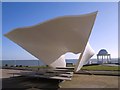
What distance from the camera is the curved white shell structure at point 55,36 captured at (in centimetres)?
1168

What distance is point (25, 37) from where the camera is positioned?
14.5 meters

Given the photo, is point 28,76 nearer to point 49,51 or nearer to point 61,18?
point 49,51

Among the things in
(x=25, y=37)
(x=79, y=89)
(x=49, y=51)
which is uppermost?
(x=25, y=37)

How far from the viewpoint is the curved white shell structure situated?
11680mm

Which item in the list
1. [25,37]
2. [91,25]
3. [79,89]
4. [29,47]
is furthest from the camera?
[29,47]

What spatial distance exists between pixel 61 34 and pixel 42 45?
103 inches

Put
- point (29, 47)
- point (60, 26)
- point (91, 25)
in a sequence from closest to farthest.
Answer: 1. point (91, 25)
2. point (60, 26)
3. point (29, 47)

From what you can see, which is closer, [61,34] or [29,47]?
[61,34]

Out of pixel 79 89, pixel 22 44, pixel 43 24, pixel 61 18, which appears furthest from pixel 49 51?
pixel 79 89

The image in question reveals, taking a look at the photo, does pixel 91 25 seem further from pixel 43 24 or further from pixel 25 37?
pixel 25 37

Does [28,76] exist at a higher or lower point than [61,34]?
lower

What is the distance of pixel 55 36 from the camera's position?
44.8 feet

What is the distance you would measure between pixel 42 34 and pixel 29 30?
0.95 m

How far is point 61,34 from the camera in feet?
43.6
